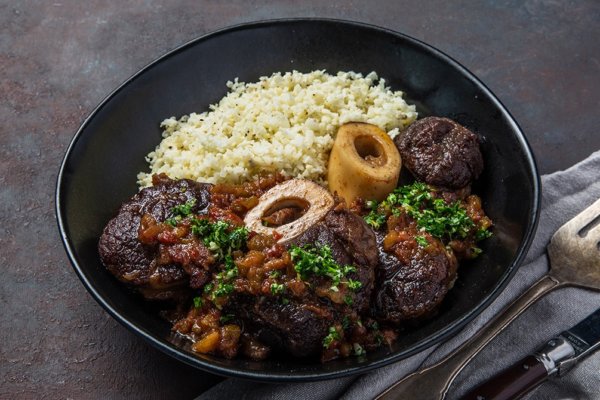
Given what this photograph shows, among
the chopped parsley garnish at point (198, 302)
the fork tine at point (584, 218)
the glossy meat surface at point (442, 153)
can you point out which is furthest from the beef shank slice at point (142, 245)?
the fork tine at point (584, 218)

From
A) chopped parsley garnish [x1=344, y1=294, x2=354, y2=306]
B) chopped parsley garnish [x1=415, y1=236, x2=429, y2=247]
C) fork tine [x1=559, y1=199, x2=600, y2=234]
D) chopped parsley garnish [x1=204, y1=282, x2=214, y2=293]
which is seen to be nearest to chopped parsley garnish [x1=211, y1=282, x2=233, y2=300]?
chopped parsley garnish [x1=204, y1=282, x2=214, y2=293]

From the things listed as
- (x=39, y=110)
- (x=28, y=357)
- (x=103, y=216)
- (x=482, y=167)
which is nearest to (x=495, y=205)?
(x=482, y=167)

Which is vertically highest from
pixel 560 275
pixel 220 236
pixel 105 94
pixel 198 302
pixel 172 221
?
pixel 560 275

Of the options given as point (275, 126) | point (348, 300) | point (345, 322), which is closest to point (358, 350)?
point (345, 322)

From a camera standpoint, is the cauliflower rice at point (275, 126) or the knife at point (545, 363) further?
the cauliflower rice at point (275, 126)

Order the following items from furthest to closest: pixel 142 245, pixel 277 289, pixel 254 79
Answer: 1. pixel 254 79
2. pixel 142 245
3. pixel 277 289

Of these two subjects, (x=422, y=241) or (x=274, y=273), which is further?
(x=422, y=241)

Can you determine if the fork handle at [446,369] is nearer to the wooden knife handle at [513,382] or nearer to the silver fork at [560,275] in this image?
the silver fork at [560,275]

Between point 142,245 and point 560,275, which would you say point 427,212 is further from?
point 142,245
